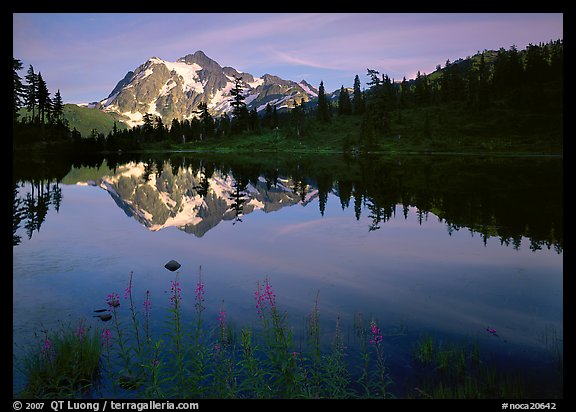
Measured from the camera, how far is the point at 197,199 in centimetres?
4394

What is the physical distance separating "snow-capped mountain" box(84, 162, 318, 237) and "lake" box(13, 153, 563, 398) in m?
0.31

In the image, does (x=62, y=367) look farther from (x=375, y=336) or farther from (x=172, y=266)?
(x=172, y=266)

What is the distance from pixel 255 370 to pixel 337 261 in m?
12.0

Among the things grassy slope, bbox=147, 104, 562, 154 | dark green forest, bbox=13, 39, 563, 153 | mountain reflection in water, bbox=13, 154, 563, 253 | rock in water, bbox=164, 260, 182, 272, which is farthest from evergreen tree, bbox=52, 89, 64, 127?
rock in water, bbox=164, 260, 182, 272

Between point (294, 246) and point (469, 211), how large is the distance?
53.9ft

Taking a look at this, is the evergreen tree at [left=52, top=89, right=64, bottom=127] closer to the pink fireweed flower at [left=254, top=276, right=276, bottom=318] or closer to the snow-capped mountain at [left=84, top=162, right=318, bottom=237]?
the snow-capped mountain at [left=84, top=162, right=318, bottom=237]

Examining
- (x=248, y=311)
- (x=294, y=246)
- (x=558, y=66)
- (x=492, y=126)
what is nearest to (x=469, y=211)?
(x=294, y=246)

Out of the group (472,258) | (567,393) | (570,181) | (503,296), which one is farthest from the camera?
(472,258)

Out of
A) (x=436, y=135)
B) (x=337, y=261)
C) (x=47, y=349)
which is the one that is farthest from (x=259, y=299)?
(x=436, y=135)

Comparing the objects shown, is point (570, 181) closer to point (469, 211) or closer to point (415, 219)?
point (415, 219)

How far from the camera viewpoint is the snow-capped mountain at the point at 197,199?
33500 millimetres

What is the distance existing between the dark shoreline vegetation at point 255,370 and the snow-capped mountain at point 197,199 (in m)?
17.6
